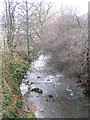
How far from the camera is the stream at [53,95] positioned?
46.5 ft

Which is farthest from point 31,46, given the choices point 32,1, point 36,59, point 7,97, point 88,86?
point 7,97

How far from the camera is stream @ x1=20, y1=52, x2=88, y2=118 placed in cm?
1416

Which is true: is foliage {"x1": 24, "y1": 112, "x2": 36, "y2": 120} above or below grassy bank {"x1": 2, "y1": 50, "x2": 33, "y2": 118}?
below

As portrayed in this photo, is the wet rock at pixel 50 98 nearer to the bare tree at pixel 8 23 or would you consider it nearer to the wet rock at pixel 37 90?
the wet rock at pixel 37 90

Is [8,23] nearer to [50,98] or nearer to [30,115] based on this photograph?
[50,98]

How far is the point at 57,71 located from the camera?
2298cm

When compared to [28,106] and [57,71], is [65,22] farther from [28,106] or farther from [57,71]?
[28,106]

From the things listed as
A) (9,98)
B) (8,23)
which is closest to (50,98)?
(9,98)

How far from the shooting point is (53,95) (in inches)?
662

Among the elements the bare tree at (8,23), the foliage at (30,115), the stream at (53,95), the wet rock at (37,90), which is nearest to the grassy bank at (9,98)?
the foliage at (30,115)

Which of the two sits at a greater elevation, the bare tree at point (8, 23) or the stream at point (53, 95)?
the bare tree at point (8, 23)

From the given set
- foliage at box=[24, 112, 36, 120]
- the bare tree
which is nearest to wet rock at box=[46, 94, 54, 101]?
foliage at box=[24, 112, 36, 120]

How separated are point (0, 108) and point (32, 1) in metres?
22.2

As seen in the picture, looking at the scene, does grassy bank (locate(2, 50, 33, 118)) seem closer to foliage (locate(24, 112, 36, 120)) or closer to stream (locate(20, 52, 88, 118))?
foliage (locate(24, 112, 36, 120))
